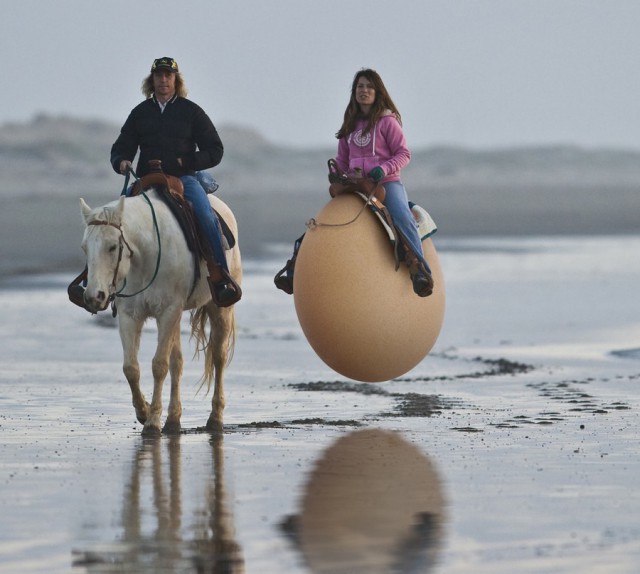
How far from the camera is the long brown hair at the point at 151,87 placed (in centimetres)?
1497

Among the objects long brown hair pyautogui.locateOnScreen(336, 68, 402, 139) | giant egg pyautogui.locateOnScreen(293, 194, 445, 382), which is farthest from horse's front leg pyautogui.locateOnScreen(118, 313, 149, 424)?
long brown hair pyautogui.locateOnScreen(336, 68, 402, 139)

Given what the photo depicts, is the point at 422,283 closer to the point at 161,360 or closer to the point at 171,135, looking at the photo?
the point at 161,360

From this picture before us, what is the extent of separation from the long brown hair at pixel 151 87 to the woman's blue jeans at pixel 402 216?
5.90 feet

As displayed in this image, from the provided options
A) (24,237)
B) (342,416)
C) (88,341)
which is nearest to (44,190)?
(24,237)

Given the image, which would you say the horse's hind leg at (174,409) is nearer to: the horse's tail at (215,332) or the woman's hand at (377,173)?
the horse's tail at (215,332)

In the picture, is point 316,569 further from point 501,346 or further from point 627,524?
point 501,346

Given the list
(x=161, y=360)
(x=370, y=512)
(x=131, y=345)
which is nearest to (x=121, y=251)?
(x=131, y=345)

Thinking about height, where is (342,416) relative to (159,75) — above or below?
below

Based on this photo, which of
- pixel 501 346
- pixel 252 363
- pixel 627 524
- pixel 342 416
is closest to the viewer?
pixel 627 524

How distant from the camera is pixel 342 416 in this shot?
1523 cm

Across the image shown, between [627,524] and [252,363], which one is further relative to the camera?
[252,363]

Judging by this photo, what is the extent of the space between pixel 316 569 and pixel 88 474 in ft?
10.9

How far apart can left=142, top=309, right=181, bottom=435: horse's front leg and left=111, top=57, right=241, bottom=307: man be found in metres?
0.51

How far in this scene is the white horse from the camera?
13.5 m
